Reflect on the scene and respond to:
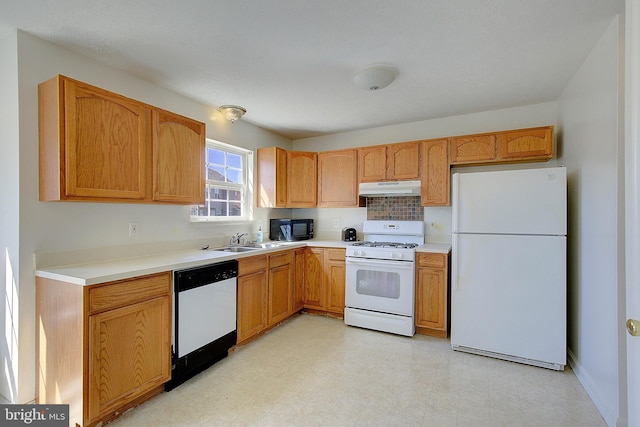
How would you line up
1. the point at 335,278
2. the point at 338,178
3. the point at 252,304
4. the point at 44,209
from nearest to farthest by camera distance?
the point at 44,209
the point at 252,304
the point at 335,278
the point at 338,178

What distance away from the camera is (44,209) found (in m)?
1.93

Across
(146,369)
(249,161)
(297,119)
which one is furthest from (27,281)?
(297,119)

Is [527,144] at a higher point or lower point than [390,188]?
higher

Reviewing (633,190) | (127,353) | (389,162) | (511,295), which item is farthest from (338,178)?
(633,190)

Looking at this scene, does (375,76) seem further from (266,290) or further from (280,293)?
(280,293)

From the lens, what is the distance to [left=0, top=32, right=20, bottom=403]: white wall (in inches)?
71.9

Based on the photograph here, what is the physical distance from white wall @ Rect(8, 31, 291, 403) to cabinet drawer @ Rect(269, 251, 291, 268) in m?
1.03

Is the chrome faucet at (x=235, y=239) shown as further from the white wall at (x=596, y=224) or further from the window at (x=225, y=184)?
the white wall at (x=596, y=224)

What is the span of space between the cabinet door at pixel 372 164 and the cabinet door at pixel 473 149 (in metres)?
0.75

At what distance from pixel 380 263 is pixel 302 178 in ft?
5.15

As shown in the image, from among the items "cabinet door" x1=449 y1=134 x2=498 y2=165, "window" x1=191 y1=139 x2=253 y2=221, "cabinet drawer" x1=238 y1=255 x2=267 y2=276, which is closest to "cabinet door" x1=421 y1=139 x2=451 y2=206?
"cabinet door" x1=449 y1=134 x2=498 y2=165

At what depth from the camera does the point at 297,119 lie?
359cm

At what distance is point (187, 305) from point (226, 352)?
0.67 metres

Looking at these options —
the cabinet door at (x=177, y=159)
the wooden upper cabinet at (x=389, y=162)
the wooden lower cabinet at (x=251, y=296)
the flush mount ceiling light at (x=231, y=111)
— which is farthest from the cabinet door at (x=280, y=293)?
the flush mount ceiling light at (x=231, y=111)
